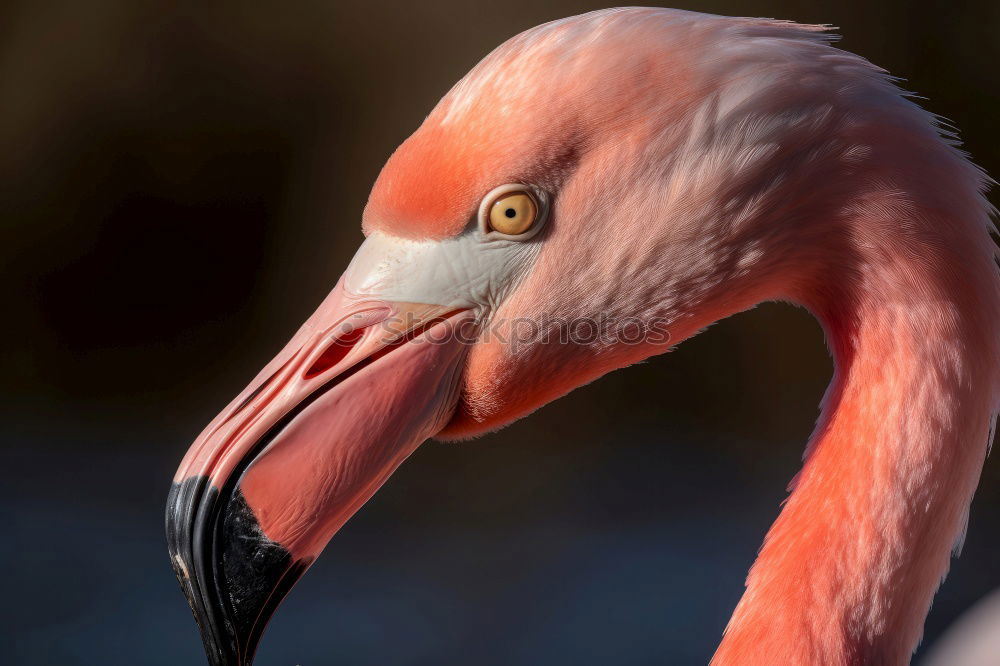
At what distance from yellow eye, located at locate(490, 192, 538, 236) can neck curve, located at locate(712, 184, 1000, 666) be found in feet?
1.56

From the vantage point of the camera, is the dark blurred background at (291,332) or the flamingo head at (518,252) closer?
the flamingo head at (518,252)

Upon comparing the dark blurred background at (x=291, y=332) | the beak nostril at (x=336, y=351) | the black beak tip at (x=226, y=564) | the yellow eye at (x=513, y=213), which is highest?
the yellow eye at (x=513, y=213)

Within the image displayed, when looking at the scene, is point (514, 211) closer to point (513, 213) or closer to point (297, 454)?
point (513, 213)

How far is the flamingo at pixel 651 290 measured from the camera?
4.40 feet

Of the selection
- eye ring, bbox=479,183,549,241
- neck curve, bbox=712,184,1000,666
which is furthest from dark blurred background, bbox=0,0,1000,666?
eye ring, bbox=479,183,549,241

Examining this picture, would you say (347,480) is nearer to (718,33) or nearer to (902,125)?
(718,33)

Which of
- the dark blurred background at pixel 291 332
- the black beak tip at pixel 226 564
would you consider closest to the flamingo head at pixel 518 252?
the black beak tip at pixel 226 564

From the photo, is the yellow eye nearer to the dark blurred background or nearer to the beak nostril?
the beak nostril

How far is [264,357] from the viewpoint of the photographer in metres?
5.23

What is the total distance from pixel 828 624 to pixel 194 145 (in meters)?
4.37

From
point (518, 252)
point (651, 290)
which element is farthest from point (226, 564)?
point (651, 290)

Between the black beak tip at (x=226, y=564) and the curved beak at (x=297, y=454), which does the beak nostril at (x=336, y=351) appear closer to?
the curved beak at (x=297, y=454)

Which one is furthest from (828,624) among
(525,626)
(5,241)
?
(5,241)

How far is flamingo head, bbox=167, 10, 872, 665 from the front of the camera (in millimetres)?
1332
